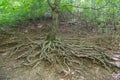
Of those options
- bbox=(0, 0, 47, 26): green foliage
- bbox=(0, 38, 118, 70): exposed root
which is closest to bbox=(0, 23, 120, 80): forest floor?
bbox=(0, 38, 118, 70): exposed root

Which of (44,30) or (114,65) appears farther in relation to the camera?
(44,30)

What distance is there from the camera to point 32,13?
7547mm

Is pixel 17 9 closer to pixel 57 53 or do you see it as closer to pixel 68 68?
pixel 57 53

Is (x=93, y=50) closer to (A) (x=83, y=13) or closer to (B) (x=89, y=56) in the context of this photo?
(B) (x=89, y=56)

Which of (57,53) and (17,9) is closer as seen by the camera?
(57,53)

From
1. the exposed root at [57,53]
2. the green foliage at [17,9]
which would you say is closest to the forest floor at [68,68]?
the exposed root at [57,53]

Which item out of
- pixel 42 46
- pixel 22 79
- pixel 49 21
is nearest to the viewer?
pixel 22 79

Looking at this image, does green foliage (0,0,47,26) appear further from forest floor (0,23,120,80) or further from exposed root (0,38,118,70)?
exposed root (0,38,118,70)

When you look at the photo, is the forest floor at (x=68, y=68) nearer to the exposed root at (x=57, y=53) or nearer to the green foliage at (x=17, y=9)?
the exposed root at (x=57, y=53)

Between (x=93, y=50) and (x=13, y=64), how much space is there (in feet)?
7.06

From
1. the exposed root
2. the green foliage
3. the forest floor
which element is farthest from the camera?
the green foliage

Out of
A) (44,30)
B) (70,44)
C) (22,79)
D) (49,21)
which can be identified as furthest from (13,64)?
(49,21)

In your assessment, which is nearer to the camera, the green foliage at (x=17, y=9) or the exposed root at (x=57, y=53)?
the exposed root at (x=57, y=53)

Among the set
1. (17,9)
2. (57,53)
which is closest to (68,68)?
(57,53)
